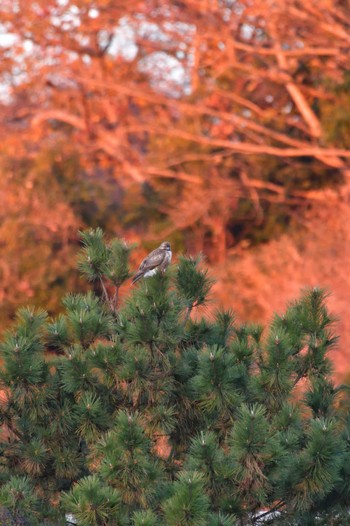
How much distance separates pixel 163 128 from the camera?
2016 cm

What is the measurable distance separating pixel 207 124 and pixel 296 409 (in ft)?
49.3

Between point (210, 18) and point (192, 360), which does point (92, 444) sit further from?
point (210, 18)

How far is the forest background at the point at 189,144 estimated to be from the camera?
1759cm

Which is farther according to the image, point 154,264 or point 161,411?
point 154,264

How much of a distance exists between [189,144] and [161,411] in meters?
14.9

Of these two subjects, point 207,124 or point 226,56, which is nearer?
point 226,56

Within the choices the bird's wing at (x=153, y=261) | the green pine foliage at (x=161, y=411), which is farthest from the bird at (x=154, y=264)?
the green pine foliage at (x=161, y=411)

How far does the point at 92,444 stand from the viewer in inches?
225

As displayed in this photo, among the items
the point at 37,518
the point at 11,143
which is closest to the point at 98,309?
the point at 37,518

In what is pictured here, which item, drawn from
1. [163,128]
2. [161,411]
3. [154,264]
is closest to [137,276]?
[154,264]

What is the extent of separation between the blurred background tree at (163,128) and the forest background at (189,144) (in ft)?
0.13

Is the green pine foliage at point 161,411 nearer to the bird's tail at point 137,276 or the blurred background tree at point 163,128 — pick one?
the bird's tail at point 137,276

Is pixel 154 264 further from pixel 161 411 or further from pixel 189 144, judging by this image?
pixel 189 144

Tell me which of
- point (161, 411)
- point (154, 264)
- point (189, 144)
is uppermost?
point (154, 264)
